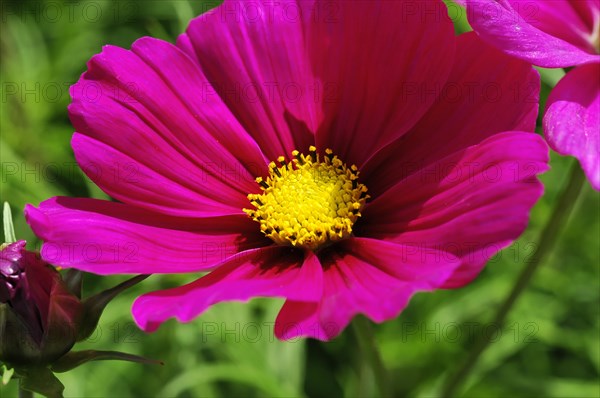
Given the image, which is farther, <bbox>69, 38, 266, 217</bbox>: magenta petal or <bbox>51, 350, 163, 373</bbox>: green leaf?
<bbox>69, 38, 266, 217</bbox>: magenta petal

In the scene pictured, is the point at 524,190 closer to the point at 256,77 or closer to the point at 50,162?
the point at 256,77

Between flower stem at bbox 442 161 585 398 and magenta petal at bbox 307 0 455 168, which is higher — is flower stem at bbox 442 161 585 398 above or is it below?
below

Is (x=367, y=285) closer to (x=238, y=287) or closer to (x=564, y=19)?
(x=238, y=287)

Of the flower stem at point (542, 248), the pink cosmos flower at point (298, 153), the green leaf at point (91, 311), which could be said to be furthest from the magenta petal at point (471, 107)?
the green leaf at point (91, 311)

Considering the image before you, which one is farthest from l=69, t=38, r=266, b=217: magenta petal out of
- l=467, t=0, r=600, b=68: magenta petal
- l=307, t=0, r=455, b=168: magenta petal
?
l=467, t=0, r=600, b=68: magenta petal

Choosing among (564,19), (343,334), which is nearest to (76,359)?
(564,19)

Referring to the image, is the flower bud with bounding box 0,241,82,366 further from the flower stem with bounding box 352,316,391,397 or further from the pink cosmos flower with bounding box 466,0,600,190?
the pink cosmos flower with bounding box 466,0,600,190

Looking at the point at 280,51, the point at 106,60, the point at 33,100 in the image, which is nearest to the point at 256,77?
the point at 280,51
